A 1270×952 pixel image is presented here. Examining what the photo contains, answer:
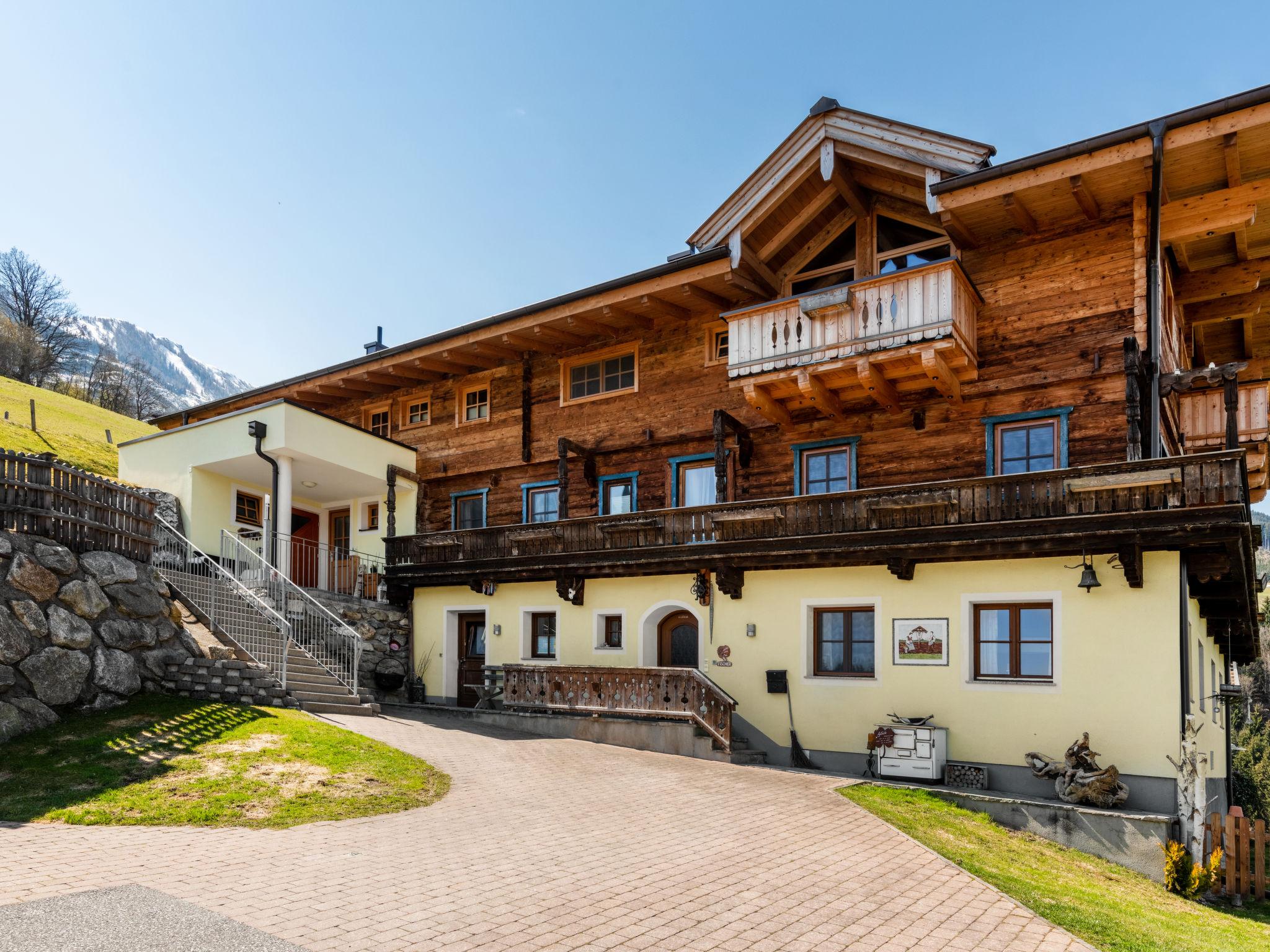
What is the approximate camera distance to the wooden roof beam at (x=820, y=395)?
16.8 m

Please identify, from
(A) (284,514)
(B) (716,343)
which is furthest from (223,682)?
(B) (716,343)

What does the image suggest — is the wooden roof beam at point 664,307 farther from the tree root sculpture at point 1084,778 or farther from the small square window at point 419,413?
the tree root sculpture at point 1084,778

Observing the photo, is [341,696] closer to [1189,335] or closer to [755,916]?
[755,916]

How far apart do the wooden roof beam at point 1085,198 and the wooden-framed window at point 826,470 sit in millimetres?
5764

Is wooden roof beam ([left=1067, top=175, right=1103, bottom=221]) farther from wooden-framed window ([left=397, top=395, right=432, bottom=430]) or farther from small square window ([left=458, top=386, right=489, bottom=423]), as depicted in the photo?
wooden-framed window ([left=397, top=395, right=432, bottom=430])

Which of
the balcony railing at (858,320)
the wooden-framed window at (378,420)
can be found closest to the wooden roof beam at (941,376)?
the balcony railing at (858,320)

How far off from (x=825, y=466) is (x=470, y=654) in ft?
31.7

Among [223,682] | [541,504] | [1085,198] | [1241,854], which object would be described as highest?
[1085,198]

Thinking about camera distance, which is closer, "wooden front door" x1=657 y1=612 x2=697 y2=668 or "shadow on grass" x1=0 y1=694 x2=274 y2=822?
"shadow on grass" x1=0 y1=694 x2=274 y2=822

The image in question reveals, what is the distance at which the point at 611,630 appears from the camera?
766 inches

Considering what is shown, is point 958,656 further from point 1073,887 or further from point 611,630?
point 611,630

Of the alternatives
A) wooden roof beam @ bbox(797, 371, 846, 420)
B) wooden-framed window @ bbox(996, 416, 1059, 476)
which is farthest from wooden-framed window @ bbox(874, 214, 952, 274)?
wooden-framed window @ bbox(996, 416, 1059, 476)

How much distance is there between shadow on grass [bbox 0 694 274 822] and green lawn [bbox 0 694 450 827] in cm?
2

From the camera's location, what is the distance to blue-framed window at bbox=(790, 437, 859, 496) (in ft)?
59.0
